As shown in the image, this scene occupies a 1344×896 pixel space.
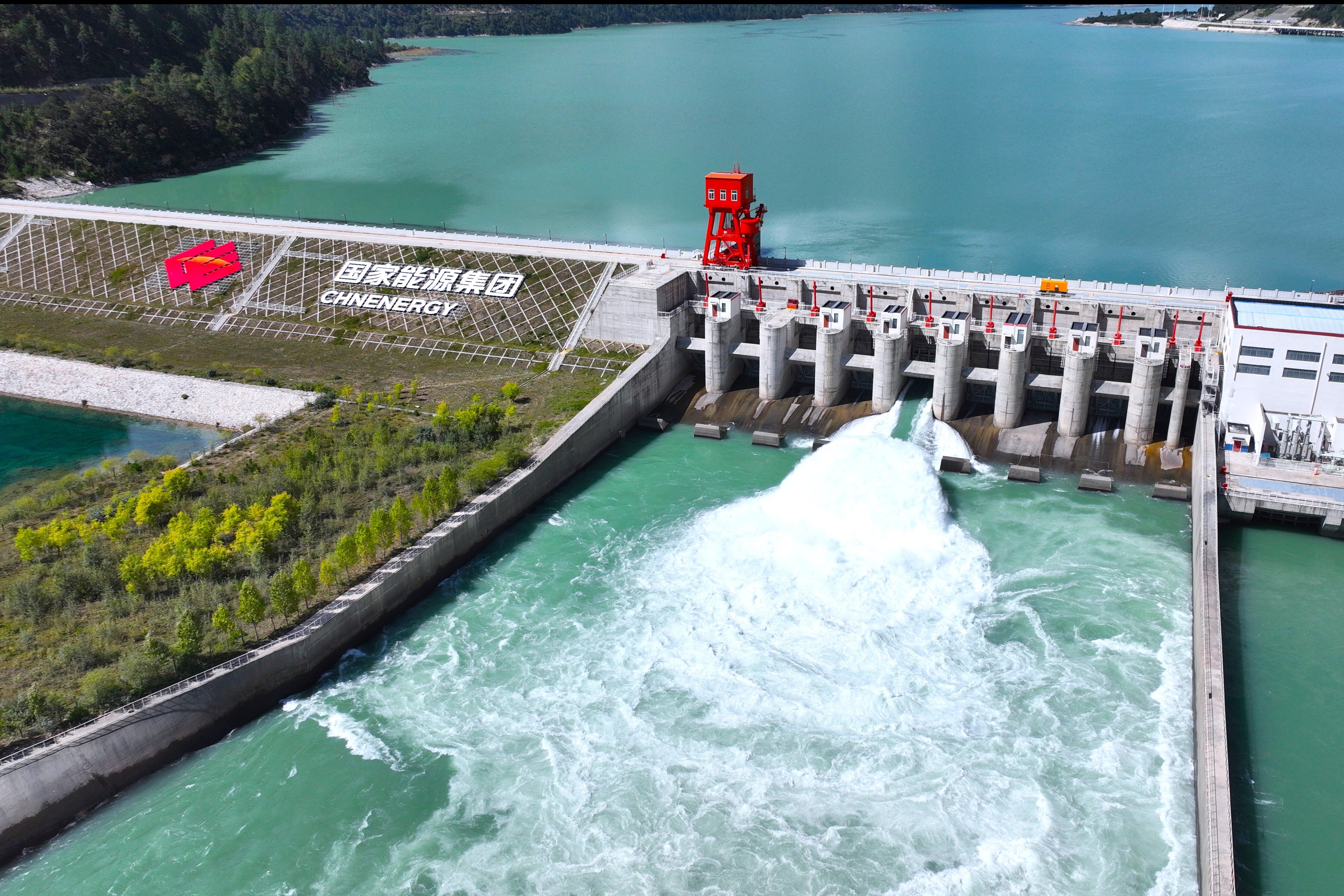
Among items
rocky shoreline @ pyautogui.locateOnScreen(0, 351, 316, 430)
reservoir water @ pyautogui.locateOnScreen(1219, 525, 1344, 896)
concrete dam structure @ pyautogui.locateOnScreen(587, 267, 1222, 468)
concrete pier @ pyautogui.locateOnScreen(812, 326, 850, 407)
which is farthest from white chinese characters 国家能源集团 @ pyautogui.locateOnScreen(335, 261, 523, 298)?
reservoir water @ pyautogui.locateOnScreen(1219, 525, 1344, 896)

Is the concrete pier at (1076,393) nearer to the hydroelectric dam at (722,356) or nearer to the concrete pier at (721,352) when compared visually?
the hydroelectric dam at (722,356)

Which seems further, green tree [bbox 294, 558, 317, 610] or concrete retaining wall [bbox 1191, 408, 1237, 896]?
green tree [bbox 294, 558, 317, 610]

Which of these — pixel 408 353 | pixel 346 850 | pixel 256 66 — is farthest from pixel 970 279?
pixel 256 66

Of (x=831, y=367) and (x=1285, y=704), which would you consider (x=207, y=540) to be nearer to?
(x=831, y=367)

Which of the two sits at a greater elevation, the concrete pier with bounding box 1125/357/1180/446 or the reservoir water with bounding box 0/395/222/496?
the concrete pier with bounding box 1125/357/1180/446

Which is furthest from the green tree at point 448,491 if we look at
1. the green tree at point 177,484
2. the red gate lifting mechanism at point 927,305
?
the red gate lifting mechanism at point 927,305

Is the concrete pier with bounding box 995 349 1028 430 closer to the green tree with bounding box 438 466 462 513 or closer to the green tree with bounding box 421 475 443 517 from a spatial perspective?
the green tree with bounding box 438 466 462 513

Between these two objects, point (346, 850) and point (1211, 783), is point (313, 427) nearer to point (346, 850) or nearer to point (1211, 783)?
point (346, 850)
